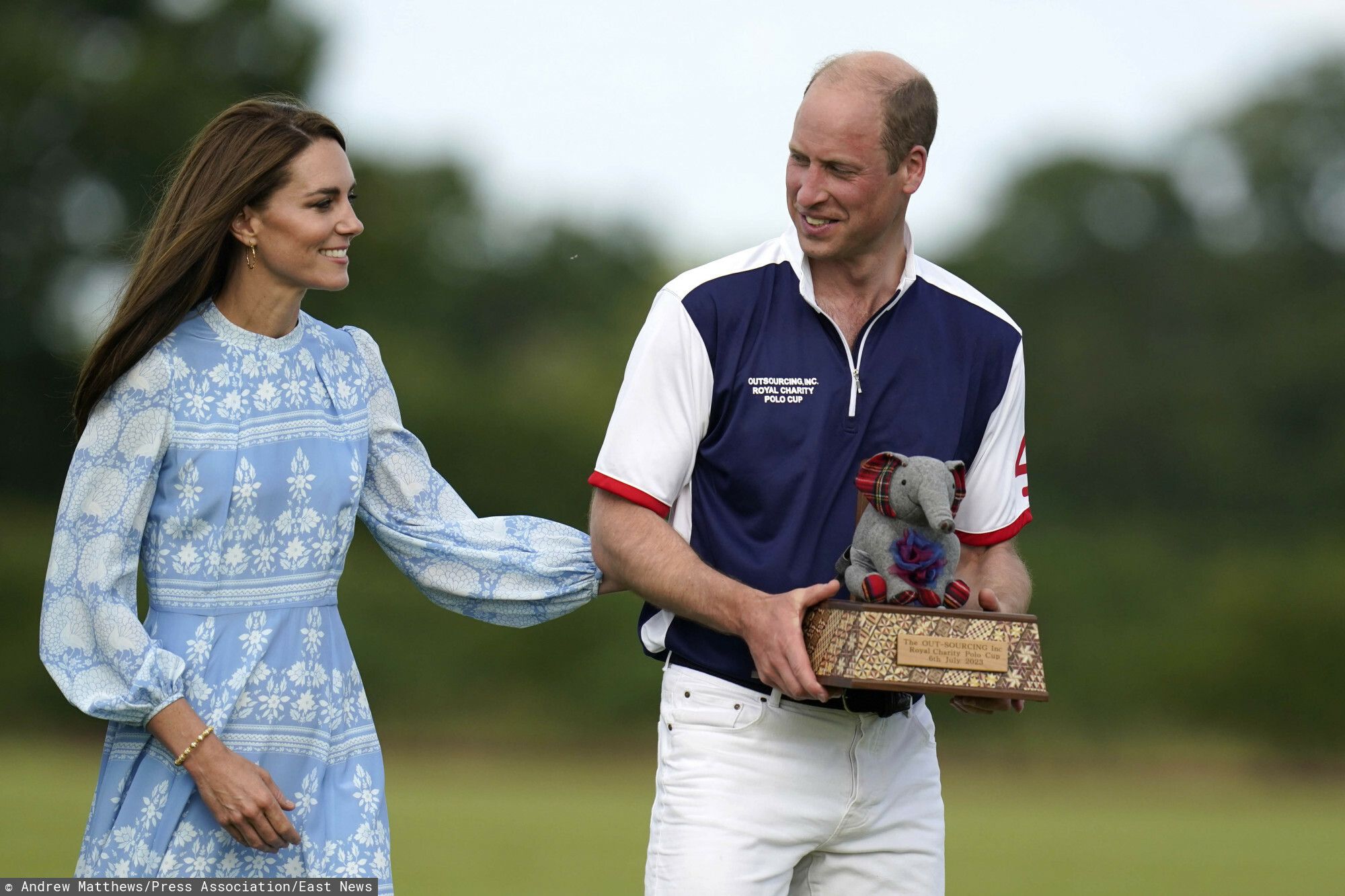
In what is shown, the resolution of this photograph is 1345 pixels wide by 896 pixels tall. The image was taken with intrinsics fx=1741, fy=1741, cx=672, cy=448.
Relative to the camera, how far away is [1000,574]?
13.2 ft

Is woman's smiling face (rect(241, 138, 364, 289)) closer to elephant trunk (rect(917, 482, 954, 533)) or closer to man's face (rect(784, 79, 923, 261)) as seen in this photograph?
man's face (rect(784, 79, 923, 261))

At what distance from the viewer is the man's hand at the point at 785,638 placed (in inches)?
138

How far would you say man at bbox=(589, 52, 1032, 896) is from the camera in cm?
379

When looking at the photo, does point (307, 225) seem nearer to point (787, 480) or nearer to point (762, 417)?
point (762, 417)

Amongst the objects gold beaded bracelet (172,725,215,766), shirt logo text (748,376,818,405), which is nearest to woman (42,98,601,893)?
gold beaded bracelet (172,725,215,766)

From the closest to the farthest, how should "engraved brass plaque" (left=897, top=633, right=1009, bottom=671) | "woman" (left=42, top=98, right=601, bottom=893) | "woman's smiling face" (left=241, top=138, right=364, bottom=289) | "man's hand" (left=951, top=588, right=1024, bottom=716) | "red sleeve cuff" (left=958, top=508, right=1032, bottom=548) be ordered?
"engraved brass plaque" (left=897, top=633, right=1009, bottom=671) < "man's hand" (left=951, top=588, right=1024, bottom=716) < "woman" (left=42, top=98, right=601, bottom=893) < "woman's smiling face" (left=241, top=138, right=364, bottom=289) < "red sleeve cuff" (left=958, top=508, right=1032, bottom=548)

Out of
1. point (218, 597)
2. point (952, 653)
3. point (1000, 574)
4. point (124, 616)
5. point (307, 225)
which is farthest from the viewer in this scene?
point (1000, 574)

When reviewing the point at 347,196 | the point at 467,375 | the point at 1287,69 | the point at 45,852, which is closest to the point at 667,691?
the point at 347,196

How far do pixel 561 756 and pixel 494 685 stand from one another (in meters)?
1.05

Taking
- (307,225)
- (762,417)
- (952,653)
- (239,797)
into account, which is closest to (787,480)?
(762,417)

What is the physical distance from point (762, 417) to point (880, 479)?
0.37 meters

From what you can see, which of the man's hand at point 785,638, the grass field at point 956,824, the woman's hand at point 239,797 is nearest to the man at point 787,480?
the man's hand at point 785,638

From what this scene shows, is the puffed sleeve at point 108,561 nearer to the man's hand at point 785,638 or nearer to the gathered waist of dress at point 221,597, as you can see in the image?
the gathered waist of dress at point 221,597

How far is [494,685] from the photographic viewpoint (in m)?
18.7
